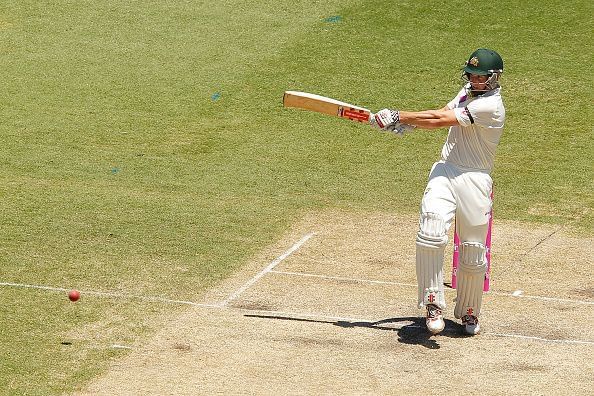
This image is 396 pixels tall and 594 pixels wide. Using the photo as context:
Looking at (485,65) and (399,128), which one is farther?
(399,128)

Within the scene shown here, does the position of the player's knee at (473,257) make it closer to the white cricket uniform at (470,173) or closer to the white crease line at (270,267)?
the white cricket uniform at (470,173)

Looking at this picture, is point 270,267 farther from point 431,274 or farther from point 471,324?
point 471,324

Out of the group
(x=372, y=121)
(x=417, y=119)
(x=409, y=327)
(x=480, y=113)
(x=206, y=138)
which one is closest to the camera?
(x=480, y=113)

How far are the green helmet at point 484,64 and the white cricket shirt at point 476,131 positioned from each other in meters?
0.23

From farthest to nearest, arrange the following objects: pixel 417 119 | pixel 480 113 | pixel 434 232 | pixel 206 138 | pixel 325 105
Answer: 1. pixel 206 138
2. pixel 325 105
3. pixel 417 119
4. pixel 480 113
5. pixel 434 232

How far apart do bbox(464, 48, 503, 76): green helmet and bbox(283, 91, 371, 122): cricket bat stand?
3.94ft

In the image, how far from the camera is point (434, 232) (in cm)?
999

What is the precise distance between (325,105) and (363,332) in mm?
2252

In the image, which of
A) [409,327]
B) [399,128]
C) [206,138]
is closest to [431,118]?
[399,128]

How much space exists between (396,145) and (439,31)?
386 centimetres

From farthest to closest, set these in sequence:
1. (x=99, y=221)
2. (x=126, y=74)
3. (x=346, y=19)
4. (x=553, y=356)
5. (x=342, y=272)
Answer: (x=346, y=19)
(x=126, y=74)
(x=99, y=221)
(x=342, y=272)
(x=553, y=356)

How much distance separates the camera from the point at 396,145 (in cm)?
1652

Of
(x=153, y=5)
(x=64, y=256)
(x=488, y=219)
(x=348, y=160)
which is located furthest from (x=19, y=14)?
(x=488, y=219)

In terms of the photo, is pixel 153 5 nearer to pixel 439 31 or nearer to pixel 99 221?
pixel 439 31
